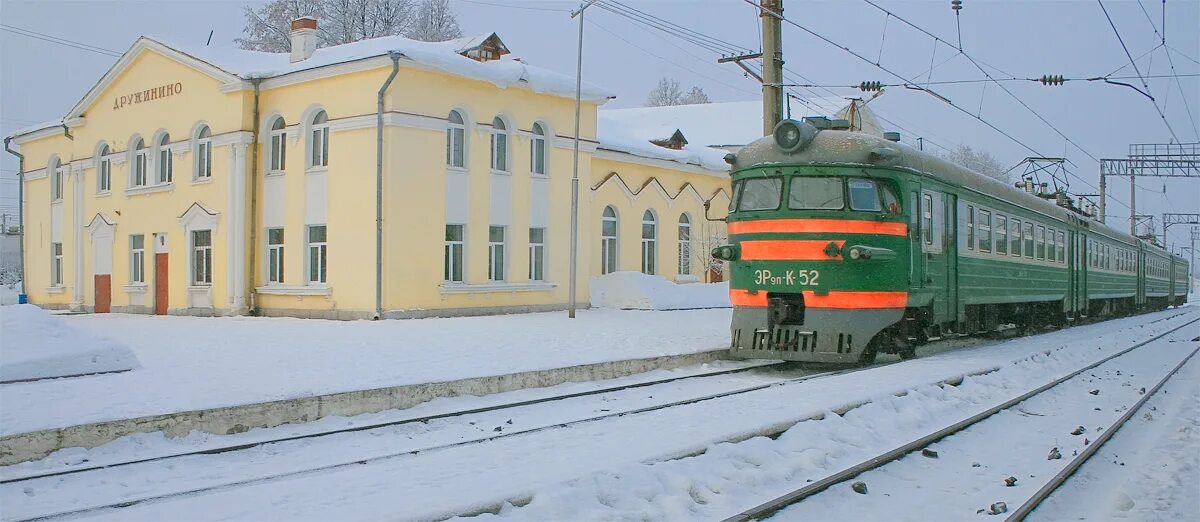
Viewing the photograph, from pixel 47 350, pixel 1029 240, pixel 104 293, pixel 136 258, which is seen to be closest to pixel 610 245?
pixel 136 258

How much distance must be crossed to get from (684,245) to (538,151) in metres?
9.25

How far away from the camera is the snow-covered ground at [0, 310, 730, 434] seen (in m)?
9.49

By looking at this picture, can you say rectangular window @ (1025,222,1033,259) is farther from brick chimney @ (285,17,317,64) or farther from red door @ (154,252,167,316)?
red door @ (154,252,167,316)

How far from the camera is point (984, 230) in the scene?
53.1ft

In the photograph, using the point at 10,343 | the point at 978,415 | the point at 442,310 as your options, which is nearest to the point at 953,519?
the point at 978,415

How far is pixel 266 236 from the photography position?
2470cm

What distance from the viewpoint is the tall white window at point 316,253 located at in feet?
76.7

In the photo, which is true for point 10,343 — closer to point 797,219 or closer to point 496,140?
point 797,219

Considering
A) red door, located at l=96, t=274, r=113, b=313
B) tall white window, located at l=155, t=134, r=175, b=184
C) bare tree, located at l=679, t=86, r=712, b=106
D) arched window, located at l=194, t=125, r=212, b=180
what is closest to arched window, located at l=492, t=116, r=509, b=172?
arched window, located at l=194, t=125, r=212, b=180

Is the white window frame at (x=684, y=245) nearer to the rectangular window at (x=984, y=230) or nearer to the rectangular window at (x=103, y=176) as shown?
the rectangular window at (x=984, y=230)

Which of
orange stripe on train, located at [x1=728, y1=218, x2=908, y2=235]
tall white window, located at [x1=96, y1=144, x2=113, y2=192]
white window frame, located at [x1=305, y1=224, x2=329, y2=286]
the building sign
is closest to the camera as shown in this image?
orange stripe on train, located at [x1=728, y1=218, x2=908, y2=235]

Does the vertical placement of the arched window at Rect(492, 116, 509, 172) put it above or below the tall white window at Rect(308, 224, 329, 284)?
above

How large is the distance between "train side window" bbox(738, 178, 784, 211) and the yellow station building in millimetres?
10321

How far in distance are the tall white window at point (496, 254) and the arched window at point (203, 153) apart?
762cm
